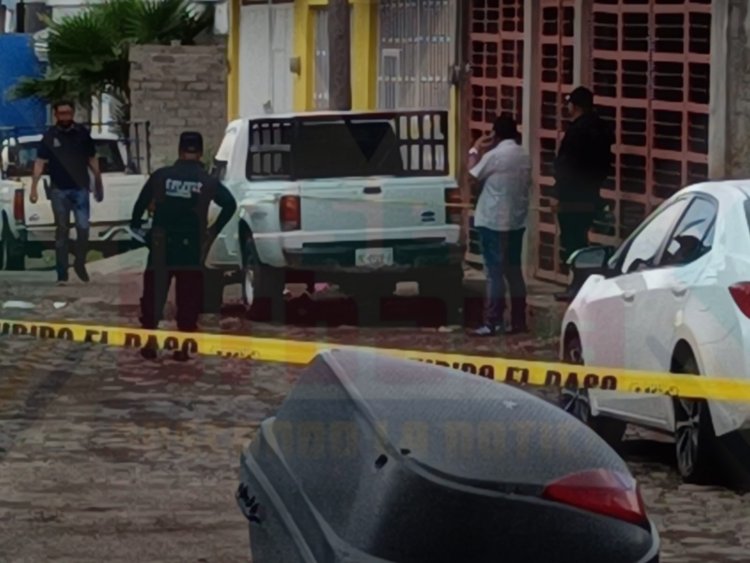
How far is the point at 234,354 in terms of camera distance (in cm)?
1332

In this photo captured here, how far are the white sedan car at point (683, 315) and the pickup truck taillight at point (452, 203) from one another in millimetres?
7466

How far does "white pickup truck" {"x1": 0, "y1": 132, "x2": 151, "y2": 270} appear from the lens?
82.6 feet

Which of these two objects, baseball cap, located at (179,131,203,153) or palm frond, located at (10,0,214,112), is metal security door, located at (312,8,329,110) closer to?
palm frond, located at (10,0,214,112)

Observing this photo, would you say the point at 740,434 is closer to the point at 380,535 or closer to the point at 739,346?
the point at 739,346

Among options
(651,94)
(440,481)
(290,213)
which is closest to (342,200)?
(290,213)

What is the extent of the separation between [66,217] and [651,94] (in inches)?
246

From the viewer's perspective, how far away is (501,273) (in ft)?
59.6

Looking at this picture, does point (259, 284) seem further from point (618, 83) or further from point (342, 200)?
point (618, 83)

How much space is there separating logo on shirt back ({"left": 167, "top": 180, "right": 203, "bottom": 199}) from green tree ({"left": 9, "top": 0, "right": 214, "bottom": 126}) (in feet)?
60.2

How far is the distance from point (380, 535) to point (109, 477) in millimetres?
6248

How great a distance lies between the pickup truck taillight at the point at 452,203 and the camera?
763 inches

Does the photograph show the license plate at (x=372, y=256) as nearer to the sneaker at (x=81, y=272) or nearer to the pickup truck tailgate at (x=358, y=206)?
the pickup truck tailgate at (x=358, y=206)

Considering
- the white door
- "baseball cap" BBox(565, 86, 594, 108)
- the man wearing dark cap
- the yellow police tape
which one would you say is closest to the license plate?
the man wearing dark cap

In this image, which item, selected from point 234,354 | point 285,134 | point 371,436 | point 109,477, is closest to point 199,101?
point 285,134
